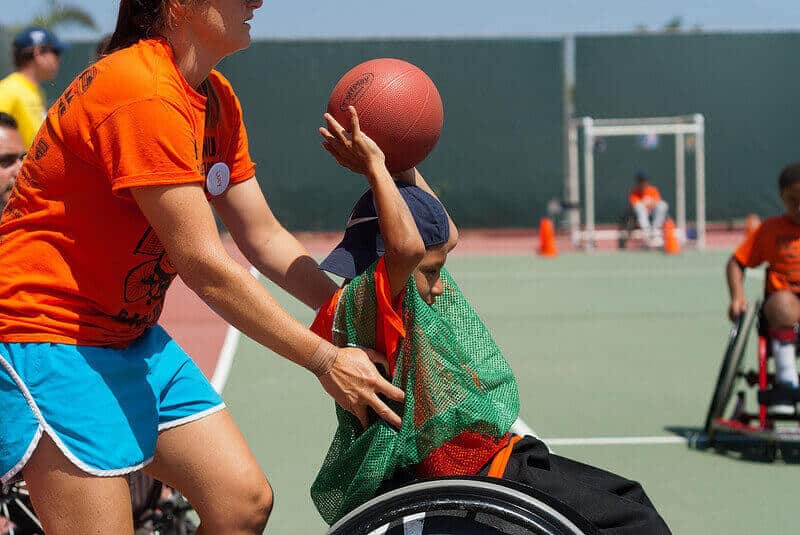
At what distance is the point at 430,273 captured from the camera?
2.75 m

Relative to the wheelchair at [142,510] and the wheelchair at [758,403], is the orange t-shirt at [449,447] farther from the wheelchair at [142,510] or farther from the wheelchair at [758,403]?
the wheelchair at [758,403]

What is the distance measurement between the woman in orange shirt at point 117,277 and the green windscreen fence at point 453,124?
2133 cm

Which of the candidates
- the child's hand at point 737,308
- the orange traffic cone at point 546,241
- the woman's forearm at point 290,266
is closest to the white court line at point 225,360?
the child's hand at point 737,308

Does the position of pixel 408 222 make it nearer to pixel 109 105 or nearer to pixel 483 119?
pixel 109 105

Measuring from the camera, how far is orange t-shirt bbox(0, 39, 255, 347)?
96.1 inches

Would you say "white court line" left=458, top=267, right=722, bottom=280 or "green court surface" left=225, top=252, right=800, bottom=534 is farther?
"white court line" left=458, top=267, right=722, bottom=280

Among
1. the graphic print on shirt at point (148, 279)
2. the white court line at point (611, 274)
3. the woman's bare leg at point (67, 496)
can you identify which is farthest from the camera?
the white court line at point (611, 274)

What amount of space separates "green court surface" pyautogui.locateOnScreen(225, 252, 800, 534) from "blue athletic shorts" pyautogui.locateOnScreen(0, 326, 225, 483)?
2.28 meters

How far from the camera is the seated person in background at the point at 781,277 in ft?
19.3

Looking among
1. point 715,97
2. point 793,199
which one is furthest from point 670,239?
point 793,199

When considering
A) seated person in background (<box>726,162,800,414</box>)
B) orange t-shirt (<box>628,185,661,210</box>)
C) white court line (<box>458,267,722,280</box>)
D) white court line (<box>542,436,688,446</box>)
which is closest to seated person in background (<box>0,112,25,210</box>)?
white court line (<box>542,436,688,446</box>)

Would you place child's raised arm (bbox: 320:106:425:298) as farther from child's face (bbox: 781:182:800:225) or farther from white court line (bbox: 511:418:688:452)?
child's face (bbox: 781:182:800:225)

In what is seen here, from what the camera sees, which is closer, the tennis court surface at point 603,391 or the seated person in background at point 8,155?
the seated person in background at point 8,155

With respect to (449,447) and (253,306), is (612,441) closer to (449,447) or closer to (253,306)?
(449,447)
